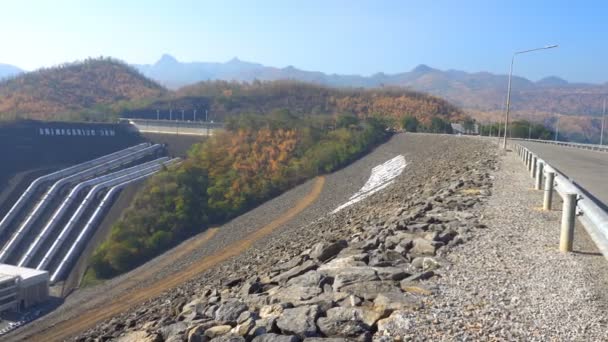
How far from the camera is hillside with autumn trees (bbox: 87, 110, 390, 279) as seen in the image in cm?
2492

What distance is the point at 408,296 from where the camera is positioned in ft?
16.4

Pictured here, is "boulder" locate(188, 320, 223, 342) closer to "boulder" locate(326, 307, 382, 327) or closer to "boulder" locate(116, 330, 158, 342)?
"boulder" locate(116, 330, 158, 342)

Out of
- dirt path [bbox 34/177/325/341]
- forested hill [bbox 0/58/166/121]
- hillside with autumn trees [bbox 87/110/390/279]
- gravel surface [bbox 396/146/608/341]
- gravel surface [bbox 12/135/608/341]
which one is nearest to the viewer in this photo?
gravel surface [bbox 396/146/608/341]

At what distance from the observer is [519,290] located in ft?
16.8

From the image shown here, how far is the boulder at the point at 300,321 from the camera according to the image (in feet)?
15.0

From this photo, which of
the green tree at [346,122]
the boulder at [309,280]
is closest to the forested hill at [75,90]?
the green tree at [346,122]

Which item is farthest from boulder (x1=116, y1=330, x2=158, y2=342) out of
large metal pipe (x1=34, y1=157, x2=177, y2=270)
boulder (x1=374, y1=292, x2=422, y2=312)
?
large metal pipe (x1=34, y1=157, x2=177, y2=270)

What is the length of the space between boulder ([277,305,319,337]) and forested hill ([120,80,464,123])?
61.9 metres

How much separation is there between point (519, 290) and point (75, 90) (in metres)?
91.2

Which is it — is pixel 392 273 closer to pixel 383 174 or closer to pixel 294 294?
pixel 294 294

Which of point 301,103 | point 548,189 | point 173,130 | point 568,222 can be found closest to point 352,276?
point 568,222

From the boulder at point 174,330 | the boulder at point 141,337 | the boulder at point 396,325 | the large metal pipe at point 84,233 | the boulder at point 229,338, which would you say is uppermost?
the boulder at point 396,325

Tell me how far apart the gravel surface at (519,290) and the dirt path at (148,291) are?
31.8 feet

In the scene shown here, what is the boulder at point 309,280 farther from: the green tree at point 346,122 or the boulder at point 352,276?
the green tree at point 346,122
